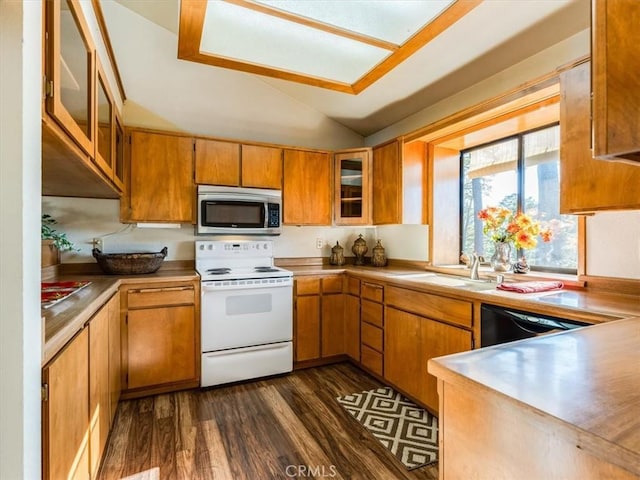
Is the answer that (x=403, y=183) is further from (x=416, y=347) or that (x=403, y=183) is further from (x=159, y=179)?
(x=159, y=179)

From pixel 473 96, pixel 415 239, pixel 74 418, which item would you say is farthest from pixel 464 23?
pixel 74 418

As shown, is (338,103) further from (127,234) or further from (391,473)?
(391,473)

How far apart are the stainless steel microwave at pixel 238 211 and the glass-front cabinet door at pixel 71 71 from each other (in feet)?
4.37

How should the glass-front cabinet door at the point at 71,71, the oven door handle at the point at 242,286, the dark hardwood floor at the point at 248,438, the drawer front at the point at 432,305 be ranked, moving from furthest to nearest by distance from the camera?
the oven door handle at the point at 242,286 < the drawer front at the point at 432,305 < the dark hardwood floor at the point at 248,438 < the glass-front cabinet door at the point at 71,71

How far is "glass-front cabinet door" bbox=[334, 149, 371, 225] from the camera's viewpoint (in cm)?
336

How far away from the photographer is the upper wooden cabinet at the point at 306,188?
330cm

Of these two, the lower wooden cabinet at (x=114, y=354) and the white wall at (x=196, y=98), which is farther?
the white wall at (x=196, y=98)

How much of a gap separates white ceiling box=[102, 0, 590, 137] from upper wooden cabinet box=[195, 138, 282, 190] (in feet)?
1.89

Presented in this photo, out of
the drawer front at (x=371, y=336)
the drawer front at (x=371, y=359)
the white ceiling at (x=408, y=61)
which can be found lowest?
the drawer front at (x=371, y=359)

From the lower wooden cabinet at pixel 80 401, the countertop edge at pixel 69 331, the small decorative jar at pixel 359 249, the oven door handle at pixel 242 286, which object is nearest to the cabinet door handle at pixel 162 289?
the oven door handle at pixel 242 286

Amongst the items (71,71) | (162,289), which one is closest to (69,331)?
(71,71)

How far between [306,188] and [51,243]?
84.8 inches
